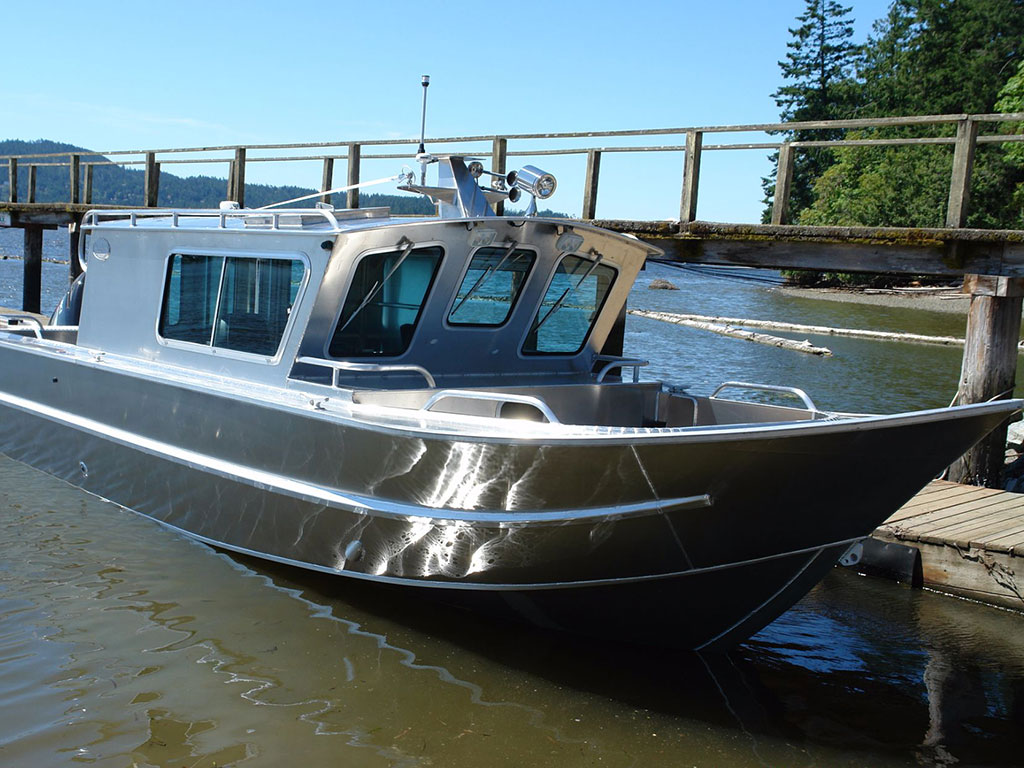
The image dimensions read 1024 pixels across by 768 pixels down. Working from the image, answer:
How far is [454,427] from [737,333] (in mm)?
25323

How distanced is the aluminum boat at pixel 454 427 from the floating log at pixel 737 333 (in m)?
19.0

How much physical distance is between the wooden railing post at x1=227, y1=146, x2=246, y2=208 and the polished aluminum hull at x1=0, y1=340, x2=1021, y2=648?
915 cm

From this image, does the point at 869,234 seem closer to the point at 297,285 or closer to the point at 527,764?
the point at 297,285

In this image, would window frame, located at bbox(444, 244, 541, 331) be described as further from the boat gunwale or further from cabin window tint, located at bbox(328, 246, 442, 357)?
the boat gunwale

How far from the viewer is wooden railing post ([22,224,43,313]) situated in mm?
19188

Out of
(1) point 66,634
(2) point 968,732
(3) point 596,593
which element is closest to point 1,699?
(1) point 66,634

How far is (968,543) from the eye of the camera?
693cm

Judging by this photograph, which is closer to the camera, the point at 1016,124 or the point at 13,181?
the point at 13,181

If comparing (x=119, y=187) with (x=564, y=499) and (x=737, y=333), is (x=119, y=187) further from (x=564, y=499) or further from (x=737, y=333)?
(x=564, y=499)

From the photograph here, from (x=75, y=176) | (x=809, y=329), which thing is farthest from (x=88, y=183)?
(x=809, y=329)

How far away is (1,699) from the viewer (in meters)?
4.91

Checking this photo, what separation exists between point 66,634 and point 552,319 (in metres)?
3.66

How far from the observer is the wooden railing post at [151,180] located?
16.1 m

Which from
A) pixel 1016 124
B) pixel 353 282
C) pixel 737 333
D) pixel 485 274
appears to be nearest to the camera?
pixel 353 282
